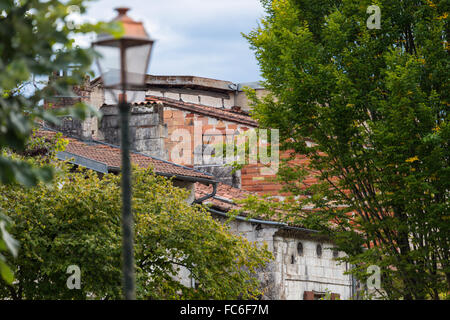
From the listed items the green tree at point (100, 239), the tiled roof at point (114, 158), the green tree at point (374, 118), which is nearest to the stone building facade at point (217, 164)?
the tiled roof at point (114, 158)

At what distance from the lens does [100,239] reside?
13758 mm

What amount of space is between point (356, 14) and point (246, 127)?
31.3 feet

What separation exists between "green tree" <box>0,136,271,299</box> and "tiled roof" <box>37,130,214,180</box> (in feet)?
14.5

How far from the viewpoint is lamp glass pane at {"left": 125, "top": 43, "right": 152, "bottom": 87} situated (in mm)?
5723

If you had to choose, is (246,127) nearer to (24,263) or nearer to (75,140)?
(75,140)

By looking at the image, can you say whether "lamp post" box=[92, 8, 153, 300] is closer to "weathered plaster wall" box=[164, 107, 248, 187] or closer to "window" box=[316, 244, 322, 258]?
"window" box=[316, 244, 322, 258]

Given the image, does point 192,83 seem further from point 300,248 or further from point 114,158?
point 300,248

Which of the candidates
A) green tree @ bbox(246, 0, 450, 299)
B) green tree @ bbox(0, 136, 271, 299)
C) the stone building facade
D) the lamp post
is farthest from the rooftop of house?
the lamp post

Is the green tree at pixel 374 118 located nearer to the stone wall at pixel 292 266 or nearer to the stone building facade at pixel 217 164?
the stone wall at pixel 292 266

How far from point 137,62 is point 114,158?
15.9 m

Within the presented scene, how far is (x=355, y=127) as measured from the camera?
50.0 ft

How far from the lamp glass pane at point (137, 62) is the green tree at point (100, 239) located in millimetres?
7301
